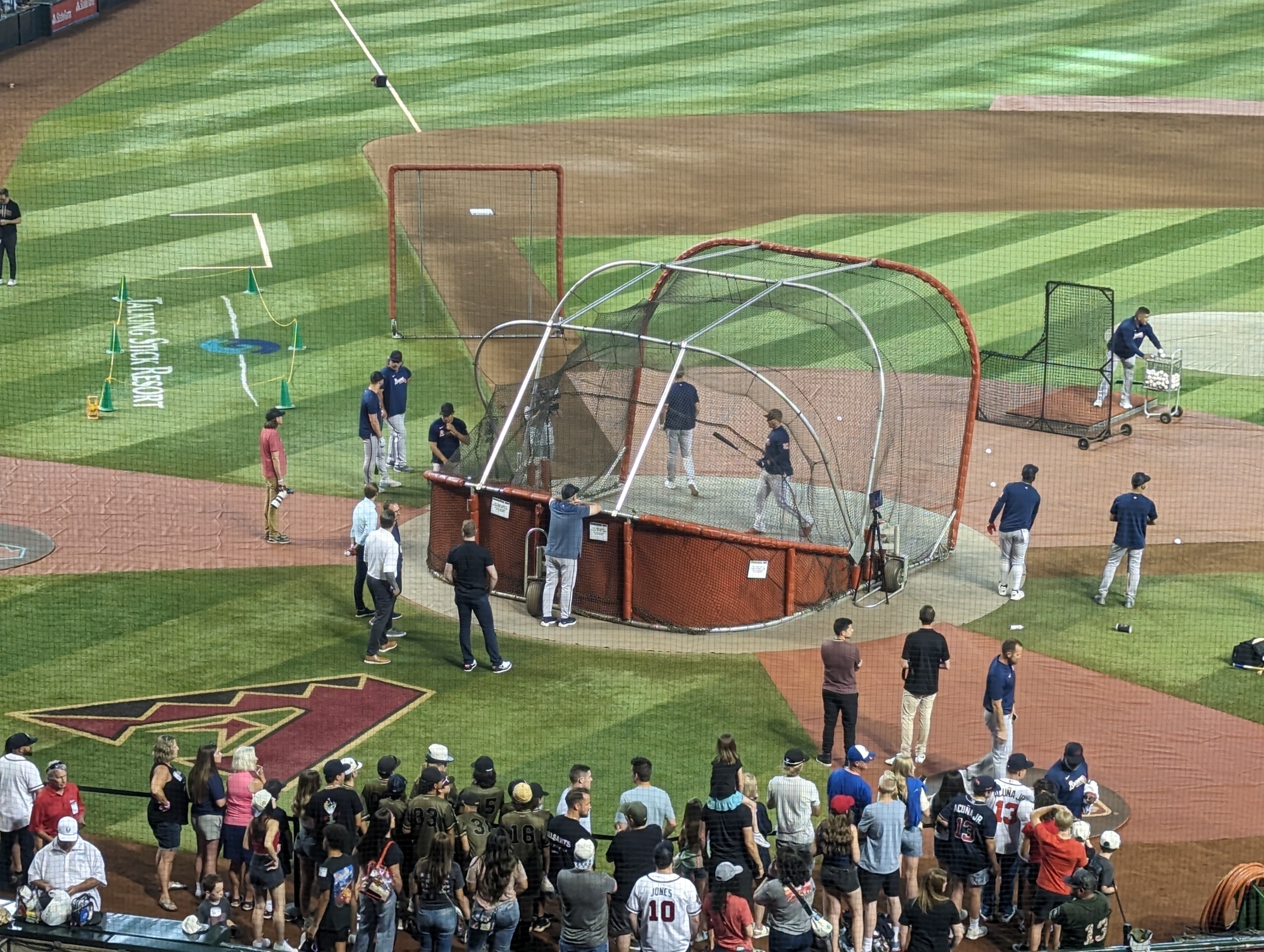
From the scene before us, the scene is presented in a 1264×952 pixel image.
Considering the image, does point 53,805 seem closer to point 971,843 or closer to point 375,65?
point 971,843

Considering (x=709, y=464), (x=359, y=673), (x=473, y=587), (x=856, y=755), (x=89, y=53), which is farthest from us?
(x=89, y=53)

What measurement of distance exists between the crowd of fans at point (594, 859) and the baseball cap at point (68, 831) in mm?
19

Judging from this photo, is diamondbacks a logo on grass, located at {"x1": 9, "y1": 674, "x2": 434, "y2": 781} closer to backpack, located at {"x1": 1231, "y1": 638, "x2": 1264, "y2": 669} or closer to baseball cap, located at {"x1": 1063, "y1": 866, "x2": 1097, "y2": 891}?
baseball cap, located at {"x1": 1063, "y1": 866, "x2": 1097, "y2": 891}

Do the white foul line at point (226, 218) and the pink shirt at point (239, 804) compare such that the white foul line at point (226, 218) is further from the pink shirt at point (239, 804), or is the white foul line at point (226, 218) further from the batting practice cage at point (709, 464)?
the pink shirt at point (239, 804)

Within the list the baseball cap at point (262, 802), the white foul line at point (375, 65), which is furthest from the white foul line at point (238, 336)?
the baseball cap at point (262, 802)

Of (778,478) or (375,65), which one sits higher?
(375,65)

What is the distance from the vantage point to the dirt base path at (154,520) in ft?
61.6

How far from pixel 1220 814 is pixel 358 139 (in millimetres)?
26583

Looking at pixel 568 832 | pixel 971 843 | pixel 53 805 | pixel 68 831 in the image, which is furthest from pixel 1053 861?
pixel 53 805

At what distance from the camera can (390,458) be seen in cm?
2161

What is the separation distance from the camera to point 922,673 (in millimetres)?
14414

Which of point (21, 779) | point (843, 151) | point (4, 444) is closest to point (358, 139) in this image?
point (843, 151)

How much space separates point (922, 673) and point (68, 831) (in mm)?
6620

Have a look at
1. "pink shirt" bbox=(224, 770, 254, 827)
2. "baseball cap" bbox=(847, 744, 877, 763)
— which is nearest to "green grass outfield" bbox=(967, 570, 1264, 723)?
"baseball cap" bbox=(847, 744, 877, 763)
